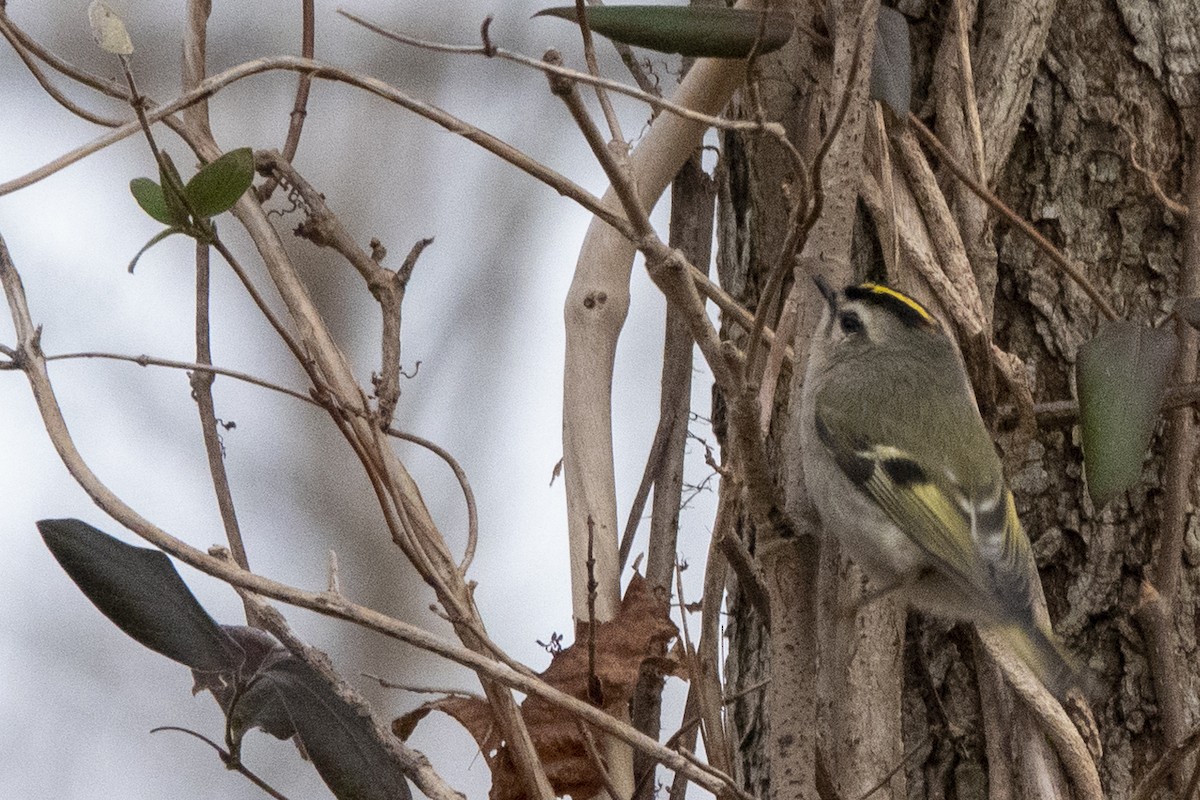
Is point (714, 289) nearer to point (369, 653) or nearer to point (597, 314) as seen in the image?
point (597, 314)

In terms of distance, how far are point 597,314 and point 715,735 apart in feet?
1.85

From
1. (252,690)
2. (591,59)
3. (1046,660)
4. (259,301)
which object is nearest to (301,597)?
(252,690)

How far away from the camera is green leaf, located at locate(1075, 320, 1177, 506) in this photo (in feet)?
5.13

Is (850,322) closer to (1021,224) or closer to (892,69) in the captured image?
(1021,224)

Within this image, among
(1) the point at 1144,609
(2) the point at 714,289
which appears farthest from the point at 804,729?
(1) the point at 1144,609

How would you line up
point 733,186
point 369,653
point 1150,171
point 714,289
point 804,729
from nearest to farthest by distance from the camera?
point 804,729
point 714,289
point 1150,171
point 733,186
point 369,653

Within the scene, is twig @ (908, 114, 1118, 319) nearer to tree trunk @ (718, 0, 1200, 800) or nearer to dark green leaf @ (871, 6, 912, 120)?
tree trunk @ (718, 0, 1200, 800)

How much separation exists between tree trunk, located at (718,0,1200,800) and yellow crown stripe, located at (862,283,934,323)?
0.04m

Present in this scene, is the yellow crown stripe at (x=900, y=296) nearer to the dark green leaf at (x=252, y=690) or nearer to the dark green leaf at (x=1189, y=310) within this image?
the dark green leaf at (x=1189, y=310)

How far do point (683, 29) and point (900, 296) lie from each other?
46 centimetres

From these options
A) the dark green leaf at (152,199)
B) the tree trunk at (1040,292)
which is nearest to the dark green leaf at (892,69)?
the tree trunk at (1040,292)

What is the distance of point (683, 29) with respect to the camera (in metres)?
1.53

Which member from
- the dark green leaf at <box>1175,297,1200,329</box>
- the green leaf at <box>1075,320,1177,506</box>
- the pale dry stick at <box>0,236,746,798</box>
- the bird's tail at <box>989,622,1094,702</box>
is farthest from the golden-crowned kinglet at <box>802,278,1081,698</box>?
the pale dry stick at <box>0,236,746,798</box>

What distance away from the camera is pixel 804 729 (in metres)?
1.20
